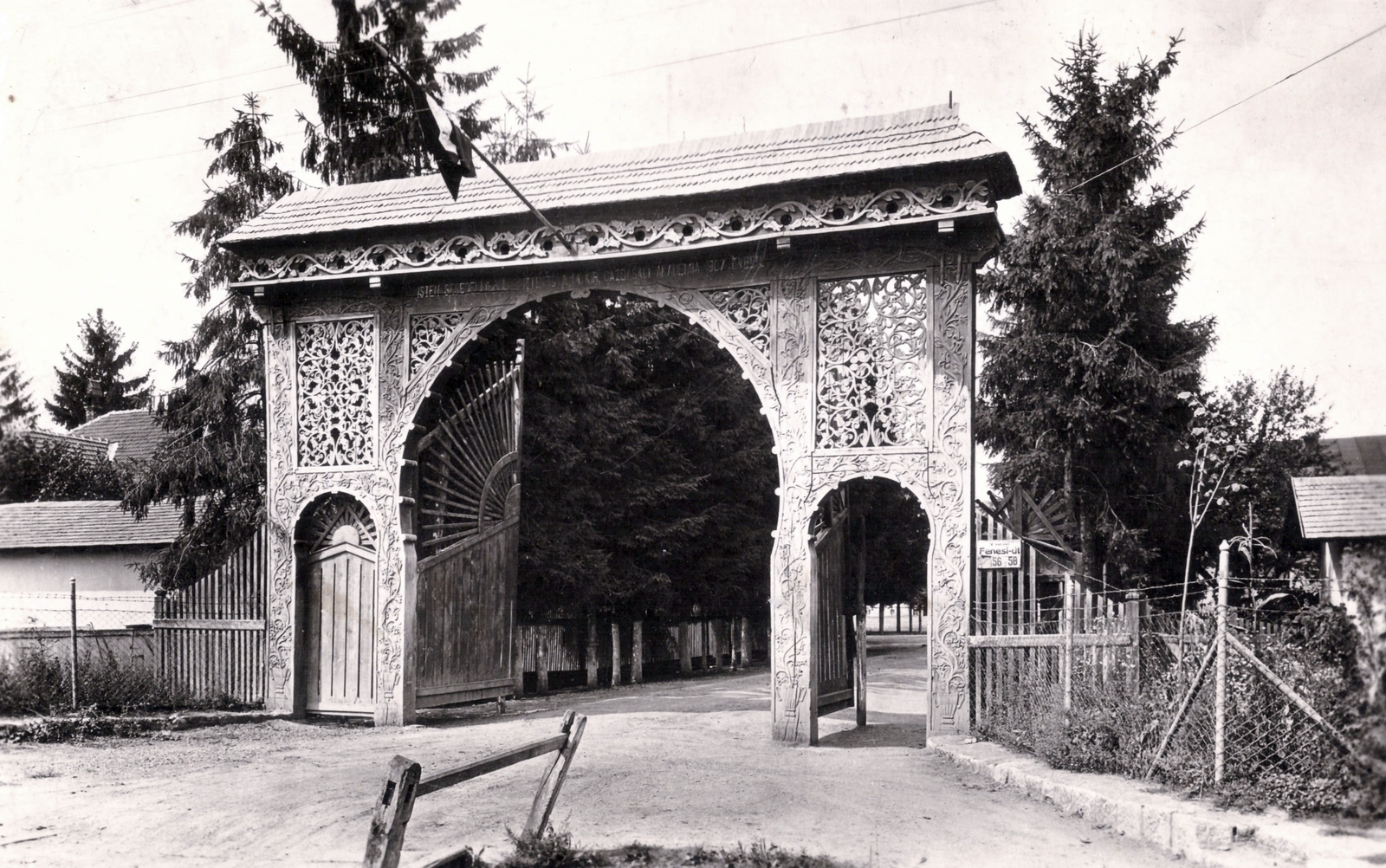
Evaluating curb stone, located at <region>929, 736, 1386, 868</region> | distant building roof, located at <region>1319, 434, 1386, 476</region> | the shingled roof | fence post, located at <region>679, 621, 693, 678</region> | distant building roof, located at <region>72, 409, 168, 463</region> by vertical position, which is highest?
the shingled roof

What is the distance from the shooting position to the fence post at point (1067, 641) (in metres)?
8.92

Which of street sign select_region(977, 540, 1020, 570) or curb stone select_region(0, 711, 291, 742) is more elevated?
street sign select_region(977, 540, 1020, 570)

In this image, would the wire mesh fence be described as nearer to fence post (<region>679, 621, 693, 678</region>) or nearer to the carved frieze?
the carved frieze

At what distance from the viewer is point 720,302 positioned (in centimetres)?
1124

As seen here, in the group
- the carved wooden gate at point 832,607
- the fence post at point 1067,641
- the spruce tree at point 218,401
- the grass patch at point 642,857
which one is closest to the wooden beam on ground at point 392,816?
the grass patch at point 642,857

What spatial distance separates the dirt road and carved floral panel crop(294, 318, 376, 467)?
3061mm

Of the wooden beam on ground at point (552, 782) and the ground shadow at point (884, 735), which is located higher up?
the wooden beam on ground at point (552, 782)

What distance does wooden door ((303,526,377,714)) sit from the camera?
41.1 ft

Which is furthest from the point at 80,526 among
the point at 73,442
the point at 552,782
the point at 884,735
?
the point at 552,782

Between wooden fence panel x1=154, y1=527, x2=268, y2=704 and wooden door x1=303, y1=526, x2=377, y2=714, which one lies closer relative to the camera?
wooden door x1=303, y1=526, x2=377, y2=714

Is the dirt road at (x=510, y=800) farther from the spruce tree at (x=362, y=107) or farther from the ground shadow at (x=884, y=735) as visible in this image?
the spruce tree at (x=362, y=107)

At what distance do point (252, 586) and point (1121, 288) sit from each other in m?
15.2

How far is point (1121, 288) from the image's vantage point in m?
19.9

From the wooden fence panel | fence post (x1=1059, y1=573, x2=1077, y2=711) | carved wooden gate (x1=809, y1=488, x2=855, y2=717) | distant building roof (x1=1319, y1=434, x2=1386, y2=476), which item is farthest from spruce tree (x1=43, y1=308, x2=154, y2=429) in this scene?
distant building roof (x1=1319, y1=434, x2=1386, y2=476)
